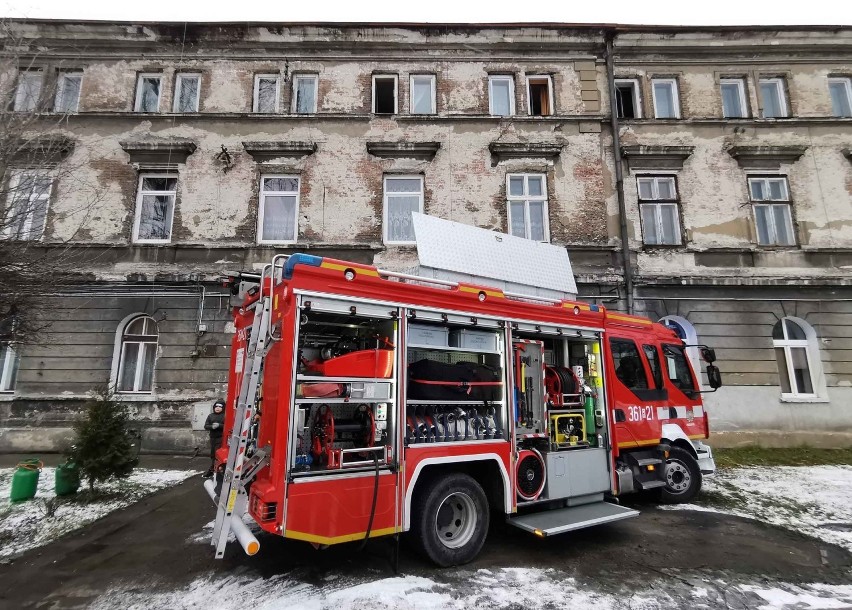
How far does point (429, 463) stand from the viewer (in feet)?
14.3

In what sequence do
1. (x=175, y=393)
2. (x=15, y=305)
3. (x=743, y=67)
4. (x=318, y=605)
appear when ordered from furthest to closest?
(x=743, y=67)
(x=175, y=393)
(x=15, y=305)
(x=318, y=605)

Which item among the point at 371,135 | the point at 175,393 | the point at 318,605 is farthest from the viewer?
the point at 371,135

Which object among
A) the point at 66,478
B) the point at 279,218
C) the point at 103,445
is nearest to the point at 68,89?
the point at 279,218

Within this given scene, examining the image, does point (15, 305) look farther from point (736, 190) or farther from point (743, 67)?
point (743, 67)

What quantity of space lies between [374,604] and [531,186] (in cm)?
1154

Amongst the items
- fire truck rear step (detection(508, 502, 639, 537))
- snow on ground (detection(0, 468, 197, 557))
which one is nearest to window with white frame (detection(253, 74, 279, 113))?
snow on ground (detection(0, 468, 197, 557))

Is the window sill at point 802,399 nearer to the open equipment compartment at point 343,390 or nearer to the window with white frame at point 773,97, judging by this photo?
the window with white frame at point 773,97

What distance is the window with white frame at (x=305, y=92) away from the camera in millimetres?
13047

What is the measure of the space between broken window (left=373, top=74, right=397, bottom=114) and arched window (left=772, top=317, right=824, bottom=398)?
12698 mm

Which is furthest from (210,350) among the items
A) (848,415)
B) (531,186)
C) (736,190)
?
(848,415)

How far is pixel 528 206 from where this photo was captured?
1268 cm

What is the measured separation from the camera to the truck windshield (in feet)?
23.2

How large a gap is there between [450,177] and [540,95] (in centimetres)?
416

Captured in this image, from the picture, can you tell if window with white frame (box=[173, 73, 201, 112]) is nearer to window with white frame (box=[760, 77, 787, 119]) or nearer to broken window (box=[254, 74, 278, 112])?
broken window (box=[254, 74, 278, 112])
